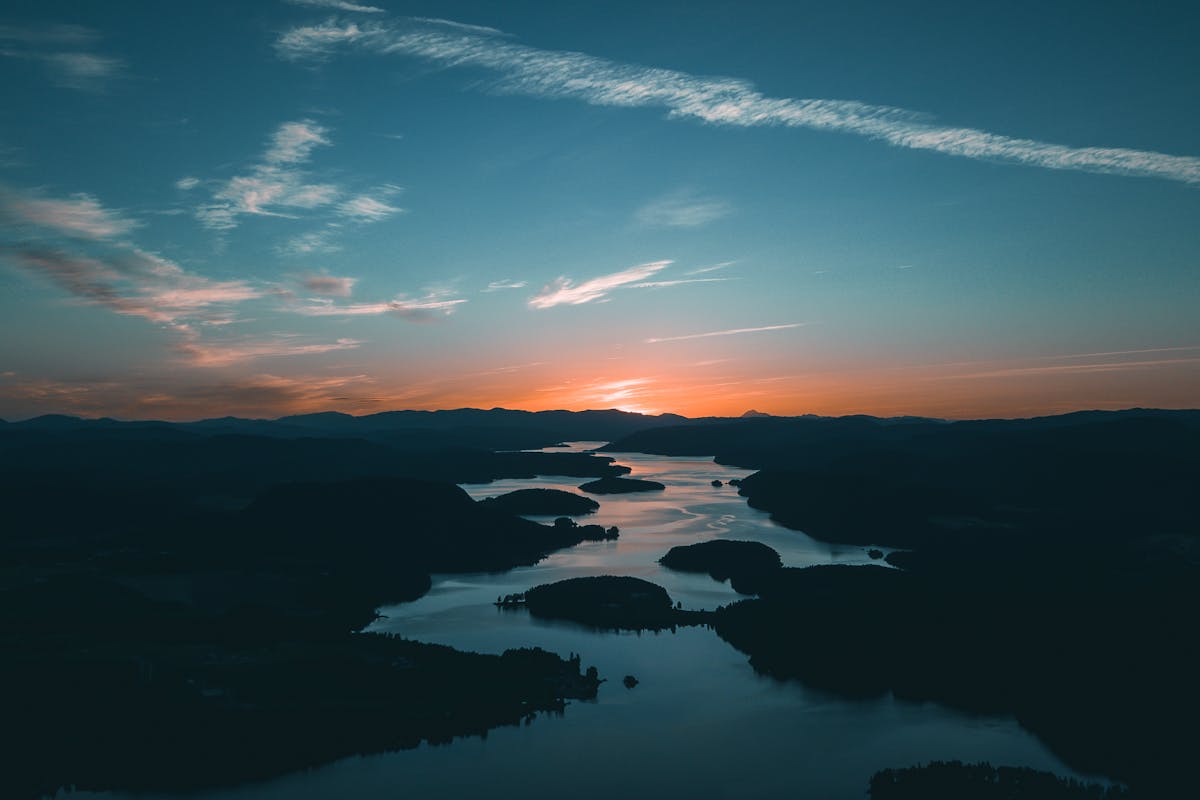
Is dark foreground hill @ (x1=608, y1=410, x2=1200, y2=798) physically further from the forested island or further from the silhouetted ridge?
the silhouetted ridge

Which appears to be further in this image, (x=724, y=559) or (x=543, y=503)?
(x=543, y=503)

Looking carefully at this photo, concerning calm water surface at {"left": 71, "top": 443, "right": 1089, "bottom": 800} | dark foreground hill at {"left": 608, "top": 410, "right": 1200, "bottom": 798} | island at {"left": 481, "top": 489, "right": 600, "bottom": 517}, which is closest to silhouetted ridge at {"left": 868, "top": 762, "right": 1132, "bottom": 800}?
calm water surface at {"left": 71, "top": 443, "right": 1089, "bottom": 800}

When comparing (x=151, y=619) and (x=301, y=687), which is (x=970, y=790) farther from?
(x=151, y=619)

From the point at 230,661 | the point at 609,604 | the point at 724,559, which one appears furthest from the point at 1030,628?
the point at 230,661

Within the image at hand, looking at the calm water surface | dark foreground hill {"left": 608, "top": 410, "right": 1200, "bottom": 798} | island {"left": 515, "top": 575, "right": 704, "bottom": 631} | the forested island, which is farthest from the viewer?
island {"left": 515, "top": 575, "right": 704, "bottom": 631}

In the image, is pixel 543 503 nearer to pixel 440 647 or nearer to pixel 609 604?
pixel 609 604

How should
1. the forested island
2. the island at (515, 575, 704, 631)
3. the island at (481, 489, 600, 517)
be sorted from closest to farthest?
the forested island
the island at (515, 575, 704, 631)
the island at (481, 489, 600, 517)
